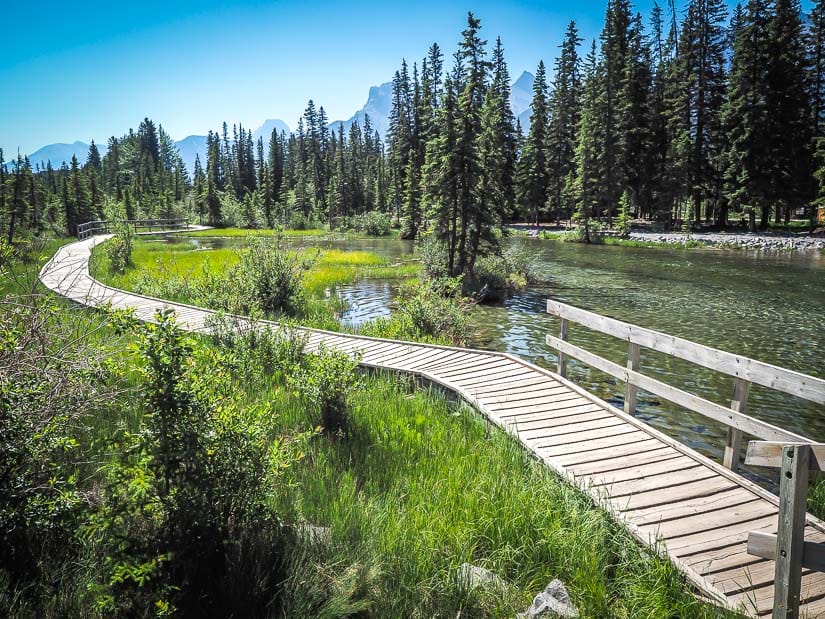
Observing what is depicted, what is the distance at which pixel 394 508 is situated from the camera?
4.16 meters

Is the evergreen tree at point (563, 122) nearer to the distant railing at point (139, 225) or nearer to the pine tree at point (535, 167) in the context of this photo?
the pine tree at point (535, 167)

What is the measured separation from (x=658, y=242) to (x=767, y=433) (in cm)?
4111

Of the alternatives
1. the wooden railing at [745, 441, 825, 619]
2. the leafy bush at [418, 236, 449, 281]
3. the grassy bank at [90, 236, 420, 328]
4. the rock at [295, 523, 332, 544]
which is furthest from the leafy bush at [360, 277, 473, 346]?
the wooden railing at [745, 441, 825, 619]

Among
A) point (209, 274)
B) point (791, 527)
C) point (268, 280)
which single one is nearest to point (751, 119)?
point (268, 280)

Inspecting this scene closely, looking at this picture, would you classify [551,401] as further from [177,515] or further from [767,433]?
[177,515]

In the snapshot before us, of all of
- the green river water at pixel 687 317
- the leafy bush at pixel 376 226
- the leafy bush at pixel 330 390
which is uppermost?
the leafy bush at pixel 376 226

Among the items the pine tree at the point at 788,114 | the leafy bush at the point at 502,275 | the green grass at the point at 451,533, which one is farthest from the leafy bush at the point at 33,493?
the pine tree at the point at 788,114

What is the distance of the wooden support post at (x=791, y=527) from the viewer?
2570mm

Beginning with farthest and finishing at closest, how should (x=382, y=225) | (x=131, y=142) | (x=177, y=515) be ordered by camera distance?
(x=131, y=142), (x=382, y=225), (x=177, y=515)

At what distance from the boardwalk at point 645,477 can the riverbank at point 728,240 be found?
37.1 metres

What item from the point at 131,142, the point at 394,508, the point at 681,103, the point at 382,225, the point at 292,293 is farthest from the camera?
the point at 131,142

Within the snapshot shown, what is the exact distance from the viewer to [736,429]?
5297 mm

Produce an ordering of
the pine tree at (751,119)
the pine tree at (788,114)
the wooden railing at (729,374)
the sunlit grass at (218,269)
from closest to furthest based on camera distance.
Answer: the wooden railing at (729,374), the sunlit grass at (218,269), the pine tree at (751,119), the pine tree at (788,114)

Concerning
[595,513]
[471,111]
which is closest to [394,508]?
[595,513]
